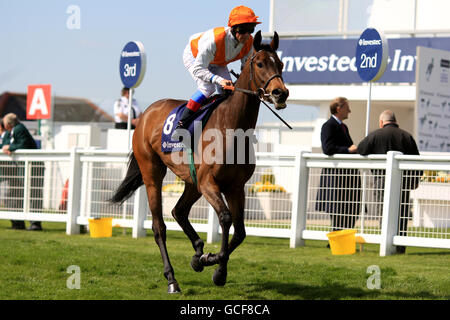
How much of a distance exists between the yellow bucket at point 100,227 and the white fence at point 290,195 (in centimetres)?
25

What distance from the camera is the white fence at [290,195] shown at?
891 centimetres

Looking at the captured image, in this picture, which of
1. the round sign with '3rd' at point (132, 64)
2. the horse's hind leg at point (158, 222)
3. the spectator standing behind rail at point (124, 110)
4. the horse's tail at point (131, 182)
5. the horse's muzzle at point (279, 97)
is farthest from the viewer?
the spectator standing behind rail at point (124, 110)

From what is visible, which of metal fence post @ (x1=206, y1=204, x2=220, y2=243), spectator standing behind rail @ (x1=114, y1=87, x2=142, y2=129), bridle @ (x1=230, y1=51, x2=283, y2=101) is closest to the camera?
bridle @ (x1=230, y1=51, x2=283, y2=101)

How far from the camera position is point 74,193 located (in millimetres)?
11359

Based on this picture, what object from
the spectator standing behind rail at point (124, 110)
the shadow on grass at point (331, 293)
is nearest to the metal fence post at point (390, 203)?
the shadow on grass at point (331, 293)

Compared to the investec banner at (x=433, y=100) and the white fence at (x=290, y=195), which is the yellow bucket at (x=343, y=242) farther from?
the investec banner at (x=433, y=100)

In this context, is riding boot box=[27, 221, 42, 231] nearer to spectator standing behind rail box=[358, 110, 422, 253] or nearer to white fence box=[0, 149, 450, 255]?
white fence box=[0, 149, 450, 255]

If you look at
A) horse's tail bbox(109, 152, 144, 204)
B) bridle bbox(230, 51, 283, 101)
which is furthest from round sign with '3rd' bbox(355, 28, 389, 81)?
bridle bbox(230, 51, 283, 101)

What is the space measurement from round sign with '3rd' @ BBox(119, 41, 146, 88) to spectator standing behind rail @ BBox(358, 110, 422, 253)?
3675 mm

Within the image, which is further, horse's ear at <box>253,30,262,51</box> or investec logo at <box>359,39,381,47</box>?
investec logo at <box>359,39,381,47</box>

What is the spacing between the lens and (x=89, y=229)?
11.3 metres

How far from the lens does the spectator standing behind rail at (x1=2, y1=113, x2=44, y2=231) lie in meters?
11.7
